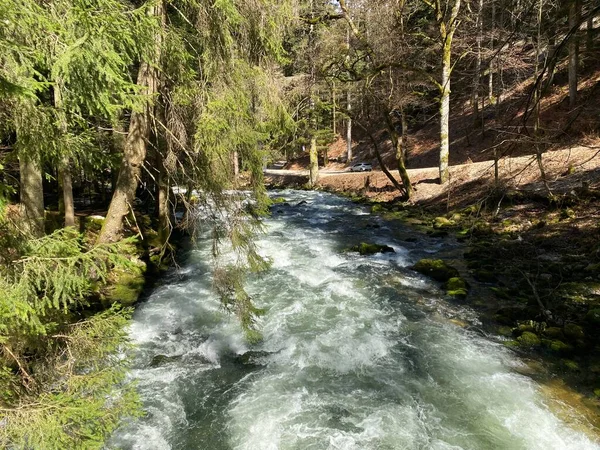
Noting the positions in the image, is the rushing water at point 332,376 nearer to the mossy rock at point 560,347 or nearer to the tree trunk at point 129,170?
the mossy rock at point 560,347

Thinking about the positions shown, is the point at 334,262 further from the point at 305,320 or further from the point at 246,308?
the point at 246,308

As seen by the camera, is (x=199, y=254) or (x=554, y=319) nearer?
(x=554, y=319)

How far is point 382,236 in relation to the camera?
1570 centimetres

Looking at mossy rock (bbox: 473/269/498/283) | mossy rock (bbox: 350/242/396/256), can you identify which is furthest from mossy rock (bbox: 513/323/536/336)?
mossy rock (bbox: 350/242/396/256)

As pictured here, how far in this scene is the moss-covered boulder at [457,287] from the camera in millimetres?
9766

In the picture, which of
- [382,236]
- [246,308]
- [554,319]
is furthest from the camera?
[382,236]

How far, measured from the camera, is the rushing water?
218 inches

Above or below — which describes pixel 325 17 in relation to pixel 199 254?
above

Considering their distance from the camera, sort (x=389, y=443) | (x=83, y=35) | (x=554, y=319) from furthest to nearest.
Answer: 1. (x=554, y=319)
2. (x=389, y=443)
3. (x=83, y=35)

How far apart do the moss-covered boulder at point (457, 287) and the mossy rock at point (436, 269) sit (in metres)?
0.47

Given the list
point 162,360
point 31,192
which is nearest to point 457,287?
point 162,360

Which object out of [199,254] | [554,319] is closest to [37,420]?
[554,319]

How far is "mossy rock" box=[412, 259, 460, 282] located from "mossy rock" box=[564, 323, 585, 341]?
3.35 meters

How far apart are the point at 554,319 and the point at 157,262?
11.1 m
